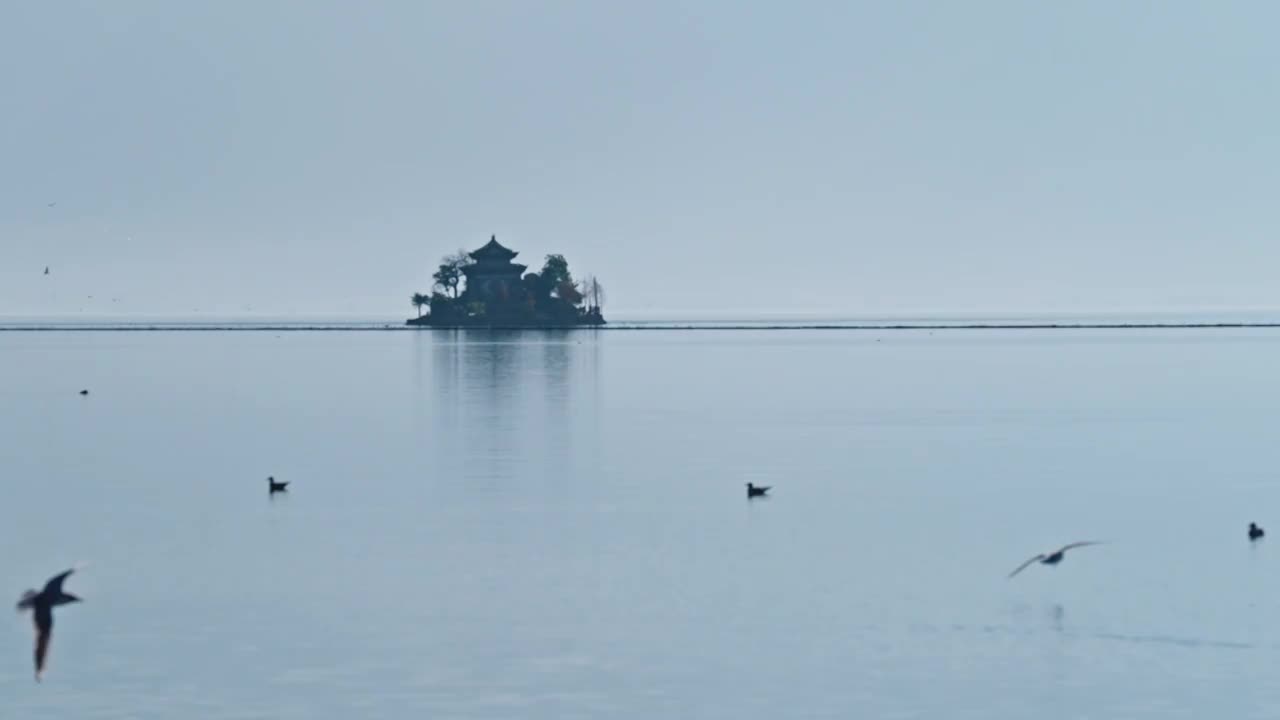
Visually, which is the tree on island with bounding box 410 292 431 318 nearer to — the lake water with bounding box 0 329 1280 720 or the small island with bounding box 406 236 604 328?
the small island with bounding box 406 236 604 328

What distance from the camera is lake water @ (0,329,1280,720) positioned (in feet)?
52.1

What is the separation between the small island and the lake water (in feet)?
369

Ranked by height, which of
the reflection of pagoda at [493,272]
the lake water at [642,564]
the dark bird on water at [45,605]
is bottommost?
the lake water at [642,564]

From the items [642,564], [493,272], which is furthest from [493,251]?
[642,564]

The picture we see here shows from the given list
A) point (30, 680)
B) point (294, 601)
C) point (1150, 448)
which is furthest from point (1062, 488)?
point (30, 680)

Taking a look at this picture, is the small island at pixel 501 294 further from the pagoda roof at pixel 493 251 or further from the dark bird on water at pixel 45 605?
the dark bird on water at pixel 45 605

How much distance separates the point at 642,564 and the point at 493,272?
467ft

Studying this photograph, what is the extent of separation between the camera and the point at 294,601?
19.8 m

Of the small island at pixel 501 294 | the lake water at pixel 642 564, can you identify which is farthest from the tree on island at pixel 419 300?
the lake water at pixel 642 564

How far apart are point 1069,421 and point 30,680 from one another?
3745 centimetres

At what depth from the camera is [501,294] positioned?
166750 mm

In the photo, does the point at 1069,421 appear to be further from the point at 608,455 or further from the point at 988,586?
the point at 988,586

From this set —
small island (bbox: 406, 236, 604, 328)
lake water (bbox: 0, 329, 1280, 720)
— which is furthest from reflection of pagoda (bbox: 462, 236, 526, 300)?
lake water (bbox: 0, 329, 1280, 720)

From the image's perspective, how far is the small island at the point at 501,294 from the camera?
16375 cm
